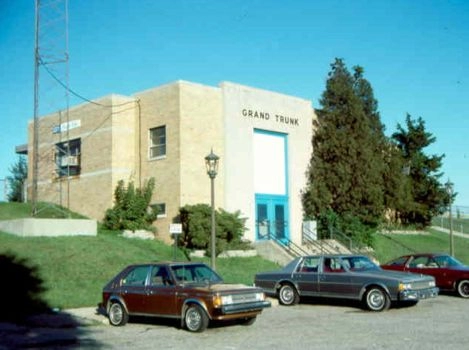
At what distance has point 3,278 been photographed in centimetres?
1825

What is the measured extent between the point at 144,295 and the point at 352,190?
20.2m

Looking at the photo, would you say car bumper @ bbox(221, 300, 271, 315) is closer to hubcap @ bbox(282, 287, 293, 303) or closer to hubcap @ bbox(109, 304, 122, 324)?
hubcap @ bbox(109, 304, 122, 324)

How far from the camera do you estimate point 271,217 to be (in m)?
31.4

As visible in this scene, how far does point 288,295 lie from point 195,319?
5.62 meters

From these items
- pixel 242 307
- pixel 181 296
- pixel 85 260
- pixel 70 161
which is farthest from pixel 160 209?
pixel 242 307

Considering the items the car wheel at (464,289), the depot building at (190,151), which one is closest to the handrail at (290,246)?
the depot building at (190,151)

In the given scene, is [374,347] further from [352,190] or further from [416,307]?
[352,190]

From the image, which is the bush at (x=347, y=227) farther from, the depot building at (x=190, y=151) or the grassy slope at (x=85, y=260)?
the grassy slope at (x=85, y=260)

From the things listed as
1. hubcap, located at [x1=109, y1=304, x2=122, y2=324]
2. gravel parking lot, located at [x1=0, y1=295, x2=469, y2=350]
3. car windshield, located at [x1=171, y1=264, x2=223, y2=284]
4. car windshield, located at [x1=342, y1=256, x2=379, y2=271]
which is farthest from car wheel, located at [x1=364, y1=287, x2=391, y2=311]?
hubcap, located at [x1=109, y1=304, x2=122, y2=324]

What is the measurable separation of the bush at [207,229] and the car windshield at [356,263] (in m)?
9.34

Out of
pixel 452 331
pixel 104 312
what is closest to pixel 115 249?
pixel 104 312

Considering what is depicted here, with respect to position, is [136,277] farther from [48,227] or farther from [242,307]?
[48,227]

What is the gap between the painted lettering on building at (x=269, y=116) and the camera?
30688 mm

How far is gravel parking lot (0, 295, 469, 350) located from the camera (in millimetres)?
10927
